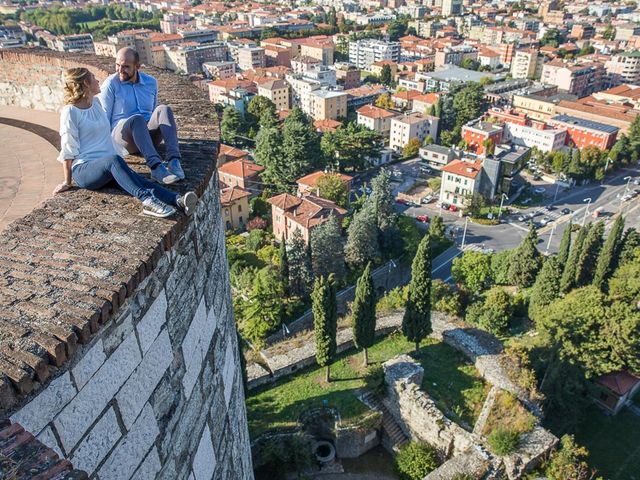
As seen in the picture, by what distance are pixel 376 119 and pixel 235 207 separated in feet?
66.3

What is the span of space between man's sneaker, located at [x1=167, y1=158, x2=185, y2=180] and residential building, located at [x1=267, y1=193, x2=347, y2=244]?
2119 cm

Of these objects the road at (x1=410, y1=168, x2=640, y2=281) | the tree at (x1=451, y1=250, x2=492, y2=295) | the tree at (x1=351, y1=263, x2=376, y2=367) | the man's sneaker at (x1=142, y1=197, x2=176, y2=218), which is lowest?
the road at (x1=410, y1=168, x2=640, y2=281)

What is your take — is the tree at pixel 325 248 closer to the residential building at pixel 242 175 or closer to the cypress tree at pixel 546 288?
the cypress tree at pixel 546 288

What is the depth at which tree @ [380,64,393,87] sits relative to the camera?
6275 cm

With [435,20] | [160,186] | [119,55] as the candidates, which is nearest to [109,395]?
[160,186]

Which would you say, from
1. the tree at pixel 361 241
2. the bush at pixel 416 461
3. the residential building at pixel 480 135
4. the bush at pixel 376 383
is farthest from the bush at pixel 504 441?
the residential building at pixel 480 135

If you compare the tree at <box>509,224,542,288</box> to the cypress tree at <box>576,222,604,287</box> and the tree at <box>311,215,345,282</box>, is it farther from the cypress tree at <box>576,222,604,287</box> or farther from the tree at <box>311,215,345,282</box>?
the tree at <box>311,215,345,282</box>

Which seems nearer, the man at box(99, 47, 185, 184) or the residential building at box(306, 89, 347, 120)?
the man at box(99, 47, 185, 184)

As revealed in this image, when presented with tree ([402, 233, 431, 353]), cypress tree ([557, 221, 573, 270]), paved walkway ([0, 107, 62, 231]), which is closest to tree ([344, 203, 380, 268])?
cypress tree ([557, 221, 573, 270])

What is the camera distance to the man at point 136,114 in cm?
343

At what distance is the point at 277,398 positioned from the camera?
49.5 feet

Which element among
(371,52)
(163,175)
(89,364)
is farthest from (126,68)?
(371,52)

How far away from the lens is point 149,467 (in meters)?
2.55

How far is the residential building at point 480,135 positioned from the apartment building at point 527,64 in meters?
27.5
